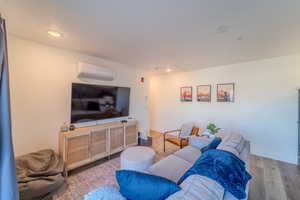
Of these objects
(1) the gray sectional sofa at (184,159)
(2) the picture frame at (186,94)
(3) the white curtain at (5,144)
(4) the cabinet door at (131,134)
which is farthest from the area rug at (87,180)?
(2) the picture frame at (186,94)

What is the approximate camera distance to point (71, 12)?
59.9 inches

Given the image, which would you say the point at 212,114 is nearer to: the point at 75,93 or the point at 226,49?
the point at 226,49

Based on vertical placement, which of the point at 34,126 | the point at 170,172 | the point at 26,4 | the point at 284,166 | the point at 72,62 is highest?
the point at 26,4

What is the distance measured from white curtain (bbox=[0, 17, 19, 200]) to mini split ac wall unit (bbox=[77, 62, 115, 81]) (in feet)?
6.25

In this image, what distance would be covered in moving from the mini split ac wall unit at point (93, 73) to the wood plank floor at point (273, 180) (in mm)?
2294

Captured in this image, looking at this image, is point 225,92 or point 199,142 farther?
point 225,92

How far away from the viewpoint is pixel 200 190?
2.91ft

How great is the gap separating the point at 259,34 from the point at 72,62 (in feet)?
11.1

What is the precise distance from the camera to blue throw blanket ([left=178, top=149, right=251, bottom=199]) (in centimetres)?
99

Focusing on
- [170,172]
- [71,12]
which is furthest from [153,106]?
[71,12]

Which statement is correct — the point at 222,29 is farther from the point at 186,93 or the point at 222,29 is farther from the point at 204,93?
the point at 186,93

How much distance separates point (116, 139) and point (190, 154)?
173cm

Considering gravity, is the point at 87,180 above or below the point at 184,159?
below

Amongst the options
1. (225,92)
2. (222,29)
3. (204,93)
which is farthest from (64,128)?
(225,92)
